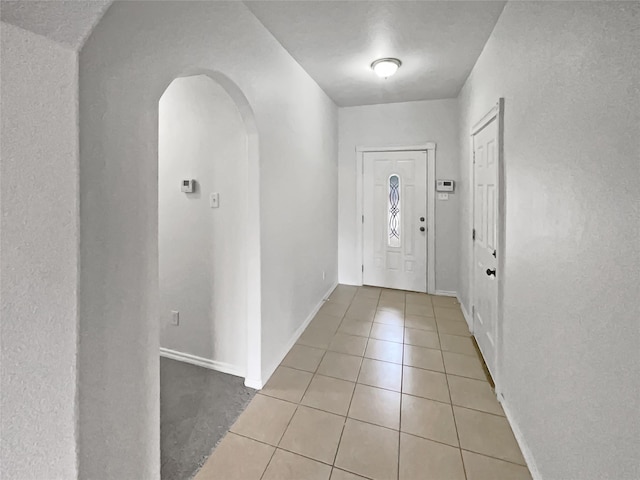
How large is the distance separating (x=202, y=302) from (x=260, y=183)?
1.08 meters

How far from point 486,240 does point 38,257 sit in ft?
8.98

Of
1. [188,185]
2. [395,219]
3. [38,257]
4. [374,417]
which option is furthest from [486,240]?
[38,257]

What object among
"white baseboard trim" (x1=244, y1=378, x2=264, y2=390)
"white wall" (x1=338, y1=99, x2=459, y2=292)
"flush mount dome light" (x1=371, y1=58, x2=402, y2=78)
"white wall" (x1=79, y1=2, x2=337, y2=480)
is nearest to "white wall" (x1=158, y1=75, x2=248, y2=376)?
"white baseboard trim" (x1=244, y1=378, x2=264, y2=390)

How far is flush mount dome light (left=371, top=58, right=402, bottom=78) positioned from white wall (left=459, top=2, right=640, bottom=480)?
1.08 metres

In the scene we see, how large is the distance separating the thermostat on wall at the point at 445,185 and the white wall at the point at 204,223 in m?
2.83

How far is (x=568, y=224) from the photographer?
1232 millimetres

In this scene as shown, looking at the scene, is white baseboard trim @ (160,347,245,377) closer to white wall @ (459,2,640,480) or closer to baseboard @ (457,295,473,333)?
white wall @ (459,2,640,480)

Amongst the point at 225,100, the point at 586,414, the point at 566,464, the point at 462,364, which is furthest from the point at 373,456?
the point at 225,100

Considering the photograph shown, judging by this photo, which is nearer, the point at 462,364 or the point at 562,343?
the point at 562,343

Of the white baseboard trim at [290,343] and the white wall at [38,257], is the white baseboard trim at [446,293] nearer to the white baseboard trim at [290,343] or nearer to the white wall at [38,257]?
the white baseboard trim at [290,343]

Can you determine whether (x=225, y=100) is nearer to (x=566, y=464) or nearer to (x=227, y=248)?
(x=227, y=248)

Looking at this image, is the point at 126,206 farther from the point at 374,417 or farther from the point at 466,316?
the point at 466,316

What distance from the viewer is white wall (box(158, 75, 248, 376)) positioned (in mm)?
2299

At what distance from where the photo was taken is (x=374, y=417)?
1922 mm
